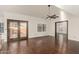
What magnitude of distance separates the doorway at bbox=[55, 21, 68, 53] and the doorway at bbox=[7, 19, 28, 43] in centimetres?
61

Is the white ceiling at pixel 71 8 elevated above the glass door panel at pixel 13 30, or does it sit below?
above

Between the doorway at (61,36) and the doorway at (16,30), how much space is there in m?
0.61

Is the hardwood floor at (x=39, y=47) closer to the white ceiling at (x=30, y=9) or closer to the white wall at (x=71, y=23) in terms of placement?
the white wall at (x=71, y=23)

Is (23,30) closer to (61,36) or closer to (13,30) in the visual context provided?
(13,30)

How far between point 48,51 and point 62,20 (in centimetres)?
67

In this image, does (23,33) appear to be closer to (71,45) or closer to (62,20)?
(62,20)

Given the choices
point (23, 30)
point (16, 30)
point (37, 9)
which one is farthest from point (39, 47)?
point (37, 9)

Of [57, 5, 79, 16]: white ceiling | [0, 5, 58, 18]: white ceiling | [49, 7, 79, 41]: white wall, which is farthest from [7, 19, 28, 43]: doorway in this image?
[57, 5, 79, 16]: white ceiling

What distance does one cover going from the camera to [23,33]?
1884mm

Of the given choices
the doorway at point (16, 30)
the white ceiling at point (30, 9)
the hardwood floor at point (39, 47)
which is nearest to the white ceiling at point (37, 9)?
the white ceiling at point (30, 9)

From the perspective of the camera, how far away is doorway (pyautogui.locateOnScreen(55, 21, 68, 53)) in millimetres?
1866

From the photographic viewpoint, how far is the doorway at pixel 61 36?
1.87 metres

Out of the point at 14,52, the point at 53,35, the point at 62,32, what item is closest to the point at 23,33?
the point at 14,52
